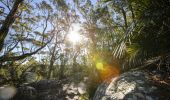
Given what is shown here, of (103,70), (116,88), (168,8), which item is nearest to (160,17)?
(168,8)

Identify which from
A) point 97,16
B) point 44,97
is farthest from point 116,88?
point 97,16

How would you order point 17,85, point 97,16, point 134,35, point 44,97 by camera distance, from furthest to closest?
point 97,16
point 17,85
point 44,97
point 134,35

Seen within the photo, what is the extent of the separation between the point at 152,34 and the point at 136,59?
105cm

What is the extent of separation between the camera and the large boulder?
4984 mm

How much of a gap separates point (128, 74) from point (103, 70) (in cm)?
327

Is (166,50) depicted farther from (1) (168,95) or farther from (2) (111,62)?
(2) (111,62)

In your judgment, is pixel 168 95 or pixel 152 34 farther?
pixel 152 34

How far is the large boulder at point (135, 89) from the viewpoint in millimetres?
4984

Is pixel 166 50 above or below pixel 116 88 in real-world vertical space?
above

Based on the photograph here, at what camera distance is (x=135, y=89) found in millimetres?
5219

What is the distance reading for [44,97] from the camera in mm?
11508

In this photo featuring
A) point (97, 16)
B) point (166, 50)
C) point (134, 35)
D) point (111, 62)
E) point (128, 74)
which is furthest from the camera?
point (97, 16)

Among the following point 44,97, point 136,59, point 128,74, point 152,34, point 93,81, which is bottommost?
point 44,97

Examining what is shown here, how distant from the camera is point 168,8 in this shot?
4984 mm
